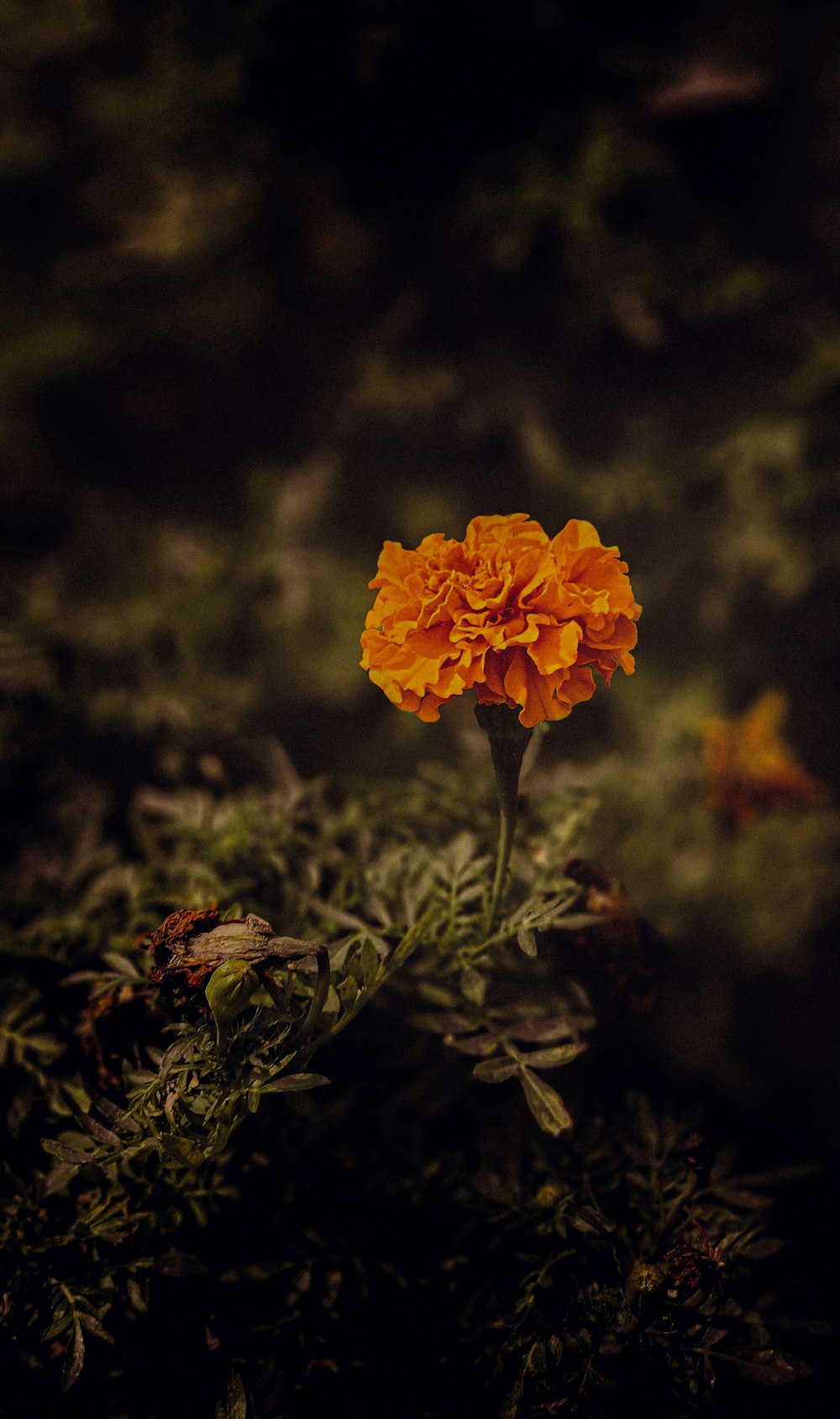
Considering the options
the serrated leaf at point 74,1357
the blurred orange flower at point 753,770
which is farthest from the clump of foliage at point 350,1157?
the blurred orange flower at point 753,770

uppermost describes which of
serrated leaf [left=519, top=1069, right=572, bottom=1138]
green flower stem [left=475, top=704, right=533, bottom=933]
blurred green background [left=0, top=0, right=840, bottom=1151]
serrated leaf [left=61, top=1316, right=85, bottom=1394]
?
blurred green background [left=0, top=0, right=840, bottom=1151]

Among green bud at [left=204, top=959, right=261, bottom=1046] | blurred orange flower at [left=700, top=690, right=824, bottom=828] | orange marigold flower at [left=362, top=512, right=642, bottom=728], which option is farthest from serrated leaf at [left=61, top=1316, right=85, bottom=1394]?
blurred orange flower at [left=700, top=690, right=824, bottom=828]

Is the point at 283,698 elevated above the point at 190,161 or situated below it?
below

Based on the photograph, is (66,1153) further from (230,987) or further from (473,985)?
(473,985)

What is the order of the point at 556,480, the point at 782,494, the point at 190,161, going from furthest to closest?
the point at 190,161 → the point at 556,480 → the point at 782,494

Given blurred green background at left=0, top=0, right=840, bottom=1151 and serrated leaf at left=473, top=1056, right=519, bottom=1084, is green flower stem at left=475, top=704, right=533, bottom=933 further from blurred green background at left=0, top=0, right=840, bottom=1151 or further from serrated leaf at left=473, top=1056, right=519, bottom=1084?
blurred green background at left=0, top=0, right=840, bottom=1151

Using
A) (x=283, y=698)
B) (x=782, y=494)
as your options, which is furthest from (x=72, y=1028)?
(x=782, y=494)

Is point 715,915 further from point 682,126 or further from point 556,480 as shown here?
point 682,126
